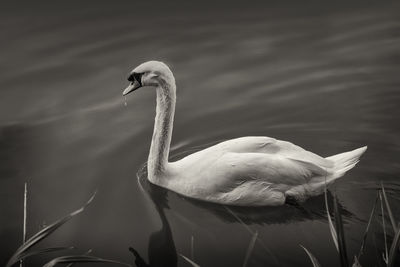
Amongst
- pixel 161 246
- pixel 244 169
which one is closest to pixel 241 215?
pixel 244 169

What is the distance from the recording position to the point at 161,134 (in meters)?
6.30

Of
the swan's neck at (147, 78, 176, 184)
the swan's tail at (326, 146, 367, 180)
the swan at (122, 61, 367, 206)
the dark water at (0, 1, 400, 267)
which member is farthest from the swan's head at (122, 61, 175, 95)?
the swan's tail at (326, 146, 367, 180)

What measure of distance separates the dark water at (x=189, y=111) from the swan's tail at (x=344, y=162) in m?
0.28

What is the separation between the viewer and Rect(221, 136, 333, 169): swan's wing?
5.98m

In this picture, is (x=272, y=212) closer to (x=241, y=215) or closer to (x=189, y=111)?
(x=241, y=215)

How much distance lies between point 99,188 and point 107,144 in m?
0.87

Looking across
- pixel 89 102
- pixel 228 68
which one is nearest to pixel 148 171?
pixel 89 102

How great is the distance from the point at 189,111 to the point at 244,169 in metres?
2.17

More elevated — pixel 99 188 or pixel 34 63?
pixel 34 63

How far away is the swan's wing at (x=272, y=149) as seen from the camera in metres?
5.98

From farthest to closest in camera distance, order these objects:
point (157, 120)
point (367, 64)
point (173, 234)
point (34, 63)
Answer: point (34, 63)
point (367, 64)
point (157, 120)
point (173, 234)

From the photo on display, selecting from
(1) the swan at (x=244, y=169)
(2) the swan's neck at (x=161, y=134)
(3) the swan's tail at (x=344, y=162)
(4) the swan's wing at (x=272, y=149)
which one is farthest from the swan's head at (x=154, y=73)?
(3) the swan's tail at (x=344, y=162)

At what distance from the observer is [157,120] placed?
6285mm

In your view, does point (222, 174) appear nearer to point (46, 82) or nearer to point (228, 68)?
point (228, 68)
